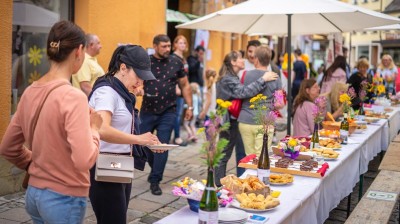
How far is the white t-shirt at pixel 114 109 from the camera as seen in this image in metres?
3.19

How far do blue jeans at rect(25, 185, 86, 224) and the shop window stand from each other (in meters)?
4.25

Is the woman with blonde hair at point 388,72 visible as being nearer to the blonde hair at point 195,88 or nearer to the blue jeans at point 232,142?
the blonde hair at point 195,88

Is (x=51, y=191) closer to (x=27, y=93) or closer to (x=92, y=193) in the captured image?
(x=27, y=93)

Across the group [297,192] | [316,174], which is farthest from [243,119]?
[297,192]

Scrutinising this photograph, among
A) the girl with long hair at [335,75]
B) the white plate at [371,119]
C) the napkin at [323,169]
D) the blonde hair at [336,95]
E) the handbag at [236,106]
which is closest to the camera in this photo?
the napkin at [323,169]

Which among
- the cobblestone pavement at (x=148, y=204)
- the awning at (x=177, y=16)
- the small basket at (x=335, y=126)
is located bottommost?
the cobblestone pavement at (x=148, y=204)

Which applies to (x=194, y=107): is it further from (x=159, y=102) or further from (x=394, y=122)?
(x=159, y=102)

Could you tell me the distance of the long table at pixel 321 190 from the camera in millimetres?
3020

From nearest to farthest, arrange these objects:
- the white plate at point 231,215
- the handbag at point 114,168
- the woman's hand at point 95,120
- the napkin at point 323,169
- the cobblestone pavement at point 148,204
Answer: the woman's hand at point 95,120, the white plate at point 231,215, the handbag at point 114,168, the napkin at point 323,169, the cobblestone pavement at point 148,204

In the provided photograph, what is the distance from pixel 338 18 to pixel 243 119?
251 cm

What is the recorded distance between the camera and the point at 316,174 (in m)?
3.97

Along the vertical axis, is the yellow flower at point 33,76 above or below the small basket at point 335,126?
above

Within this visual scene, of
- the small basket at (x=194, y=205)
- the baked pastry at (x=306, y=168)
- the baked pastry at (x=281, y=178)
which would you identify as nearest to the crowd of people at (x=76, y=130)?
the small basket at (x=194, y=205)

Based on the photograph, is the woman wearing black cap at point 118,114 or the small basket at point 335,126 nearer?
the woman wearing black cap at point 118,114
